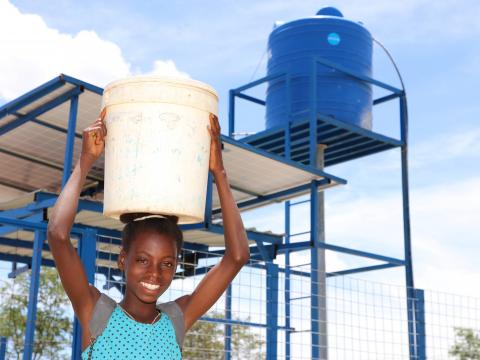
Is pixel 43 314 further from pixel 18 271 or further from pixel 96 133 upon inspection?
pixel 96 133

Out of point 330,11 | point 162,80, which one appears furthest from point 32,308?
point 330,11

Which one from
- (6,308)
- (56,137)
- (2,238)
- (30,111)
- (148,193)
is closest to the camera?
(148,193)

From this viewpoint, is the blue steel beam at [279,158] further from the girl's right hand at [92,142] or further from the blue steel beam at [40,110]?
the girl's right hand at [92,142]

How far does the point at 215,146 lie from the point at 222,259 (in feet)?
1.57

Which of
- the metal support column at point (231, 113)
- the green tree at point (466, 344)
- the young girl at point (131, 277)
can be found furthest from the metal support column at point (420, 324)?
the young girl at point (131, 277)

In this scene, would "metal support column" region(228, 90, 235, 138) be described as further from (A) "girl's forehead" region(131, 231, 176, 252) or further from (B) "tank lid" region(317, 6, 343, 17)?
(A) "girl's forehead" region(131, 231, 176, 252)

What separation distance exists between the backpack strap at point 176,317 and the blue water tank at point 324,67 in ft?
34.7

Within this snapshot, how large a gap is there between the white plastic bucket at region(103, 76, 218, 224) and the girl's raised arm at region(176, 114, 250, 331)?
0.21 metres

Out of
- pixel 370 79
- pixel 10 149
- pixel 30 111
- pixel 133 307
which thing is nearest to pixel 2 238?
pixel 10 149

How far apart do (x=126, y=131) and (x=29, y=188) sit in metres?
11.0

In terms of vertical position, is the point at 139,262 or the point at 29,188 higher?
the point at 29,188

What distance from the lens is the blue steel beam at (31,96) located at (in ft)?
30.5

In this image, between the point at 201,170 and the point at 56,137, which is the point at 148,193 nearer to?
the point at 201,170

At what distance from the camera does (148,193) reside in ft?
9.63
